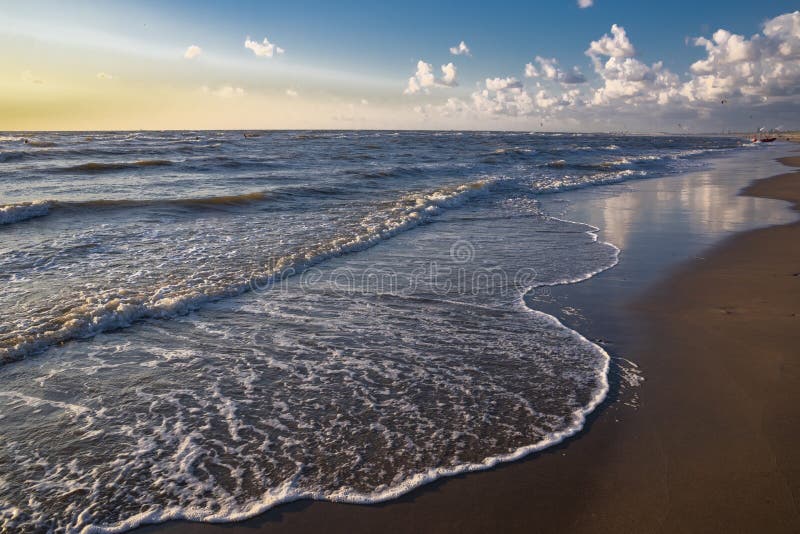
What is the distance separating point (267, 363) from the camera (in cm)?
502

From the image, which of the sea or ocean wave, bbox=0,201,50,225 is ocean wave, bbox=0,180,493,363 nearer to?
the sea

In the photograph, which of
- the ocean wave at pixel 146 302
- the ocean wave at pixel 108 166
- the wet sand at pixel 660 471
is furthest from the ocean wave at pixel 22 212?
the ocean wave at pixel 108 166

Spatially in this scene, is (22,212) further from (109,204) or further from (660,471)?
(660,471)

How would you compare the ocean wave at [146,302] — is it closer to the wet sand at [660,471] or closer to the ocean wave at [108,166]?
the wet sand at [660,471]

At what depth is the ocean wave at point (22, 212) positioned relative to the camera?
39.3 ft

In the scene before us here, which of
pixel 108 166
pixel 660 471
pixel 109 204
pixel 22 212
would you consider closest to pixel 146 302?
pixel 660 471

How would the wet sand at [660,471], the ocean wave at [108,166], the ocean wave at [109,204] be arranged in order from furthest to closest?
1. the ocean wave at [108,166]
2. the ocean wave at [109,204]
3. the wet sand at [660,471]

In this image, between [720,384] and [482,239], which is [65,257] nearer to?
[482,239]

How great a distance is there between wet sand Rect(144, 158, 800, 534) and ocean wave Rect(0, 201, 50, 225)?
12486 millimetres

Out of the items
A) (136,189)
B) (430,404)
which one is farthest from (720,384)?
(136,189)

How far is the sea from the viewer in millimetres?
3338

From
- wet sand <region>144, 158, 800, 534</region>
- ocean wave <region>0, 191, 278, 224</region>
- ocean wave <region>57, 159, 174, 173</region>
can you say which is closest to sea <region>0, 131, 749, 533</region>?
wet sand <region>144, 158, 800, 534</region>

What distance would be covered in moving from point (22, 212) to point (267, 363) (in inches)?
444

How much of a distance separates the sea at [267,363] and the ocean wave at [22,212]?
0.26ft
